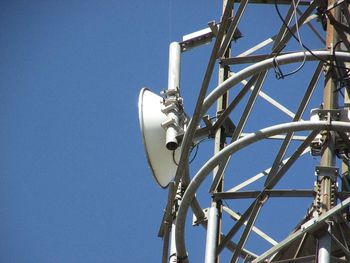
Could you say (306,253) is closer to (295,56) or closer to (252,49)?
(295,56)

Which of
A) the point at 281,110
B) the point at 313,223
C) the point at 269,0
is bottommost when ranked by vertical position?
the point at 313,223

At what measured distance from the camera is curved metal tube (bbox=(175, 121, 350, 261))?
56.6ft

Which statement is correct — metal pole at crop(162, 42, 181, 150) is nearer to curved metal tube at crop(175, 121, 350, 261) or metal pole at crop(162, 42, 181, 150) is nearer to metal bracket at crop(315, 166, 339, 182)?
curved metal tube at crop(175, 121, 350, 261)

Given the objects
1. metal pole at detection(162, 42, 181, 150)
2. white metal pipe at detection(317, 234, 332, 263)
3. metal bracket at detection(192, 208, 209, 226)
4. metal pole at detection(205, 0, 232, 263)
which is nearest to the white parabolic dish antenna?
metal pole at detection(162, 42, 181, 150)

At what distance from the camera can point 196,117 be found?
18.2m

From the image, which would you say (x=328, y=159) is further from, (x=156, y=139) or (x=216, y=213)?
(x=156, y=139)

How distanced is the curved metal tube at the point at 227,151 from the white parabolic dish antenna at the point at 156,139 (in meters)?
2.06

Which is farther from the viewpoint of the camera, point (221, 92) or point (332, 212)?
point (221, 92)

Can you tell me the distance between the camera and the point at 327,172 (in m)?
17.3

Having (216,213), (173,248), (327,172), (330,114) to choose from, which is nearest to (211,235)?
(216,213)

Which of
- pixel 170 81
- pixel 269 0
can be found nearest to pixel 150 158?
pixel 170 81

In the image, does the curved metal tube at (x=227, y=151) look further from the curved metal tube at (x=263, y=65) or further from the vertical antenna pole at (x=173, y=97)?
the vertical antenna pole at (x=173, y=97)

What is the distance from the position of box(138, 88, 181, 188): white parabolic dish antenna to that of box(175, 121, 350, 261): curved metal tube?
81.3 inches

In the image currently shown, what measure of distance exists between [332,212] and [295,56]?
232cm
